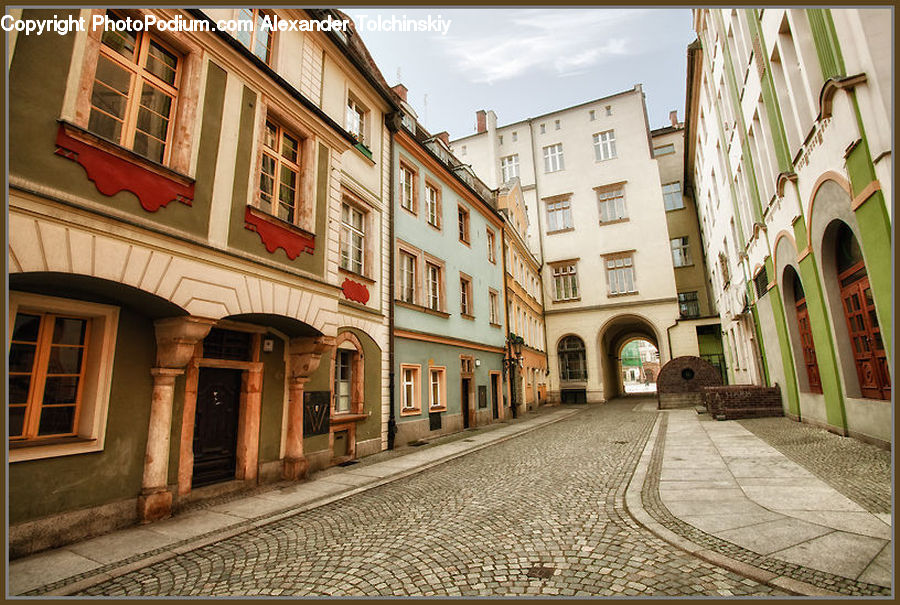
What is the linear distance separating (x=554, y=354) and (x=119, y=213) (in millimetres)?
29703

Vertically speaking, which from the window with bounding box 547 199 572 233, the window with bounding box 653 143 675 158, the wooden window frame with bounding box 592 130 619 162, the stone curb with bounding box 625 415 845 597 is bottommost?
the stone curb with bounding box 625 415 845 597

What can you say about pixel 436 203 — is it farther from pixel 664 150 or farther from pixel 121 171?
pixel 664 150

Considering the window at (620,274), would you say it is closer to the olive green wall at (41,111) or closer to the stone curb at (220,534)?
the stone curb at (220,534)

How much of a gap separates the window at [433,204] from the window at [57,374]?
1164 centimetres

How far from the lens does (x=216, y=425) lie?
294 inches

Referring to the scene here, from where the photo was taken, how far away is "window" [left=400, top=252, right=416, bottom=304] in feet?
46.3

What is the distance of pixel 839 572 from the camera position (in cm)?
338

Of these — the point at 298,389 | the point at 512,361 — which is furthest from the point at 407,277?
the point at 512,361

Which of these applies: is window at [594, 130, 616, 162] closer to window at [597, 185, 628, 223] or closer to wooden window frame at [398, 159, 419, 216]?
window at [597, 185, 628, 223]

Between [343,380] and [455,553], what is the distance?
7.36m

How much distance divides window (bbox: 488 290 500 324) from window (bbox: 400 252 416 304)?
6569mm

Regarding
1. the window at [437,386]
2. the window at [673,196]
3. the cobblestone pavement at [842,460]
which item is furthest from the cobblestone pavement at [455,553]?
the window at [673,196]

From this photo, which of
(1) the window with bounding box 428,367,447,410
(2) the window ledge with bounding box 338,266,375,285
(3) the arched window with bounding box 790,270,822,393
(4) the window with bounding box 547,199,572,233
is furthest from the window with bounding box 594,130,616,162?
(2) the window ledge with bounding box 338,266,375,285

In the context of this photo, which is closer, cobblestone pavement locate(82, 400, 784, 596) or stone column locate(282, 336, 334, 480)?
cobblestone pavement locate(82, 400, 784, 596)
